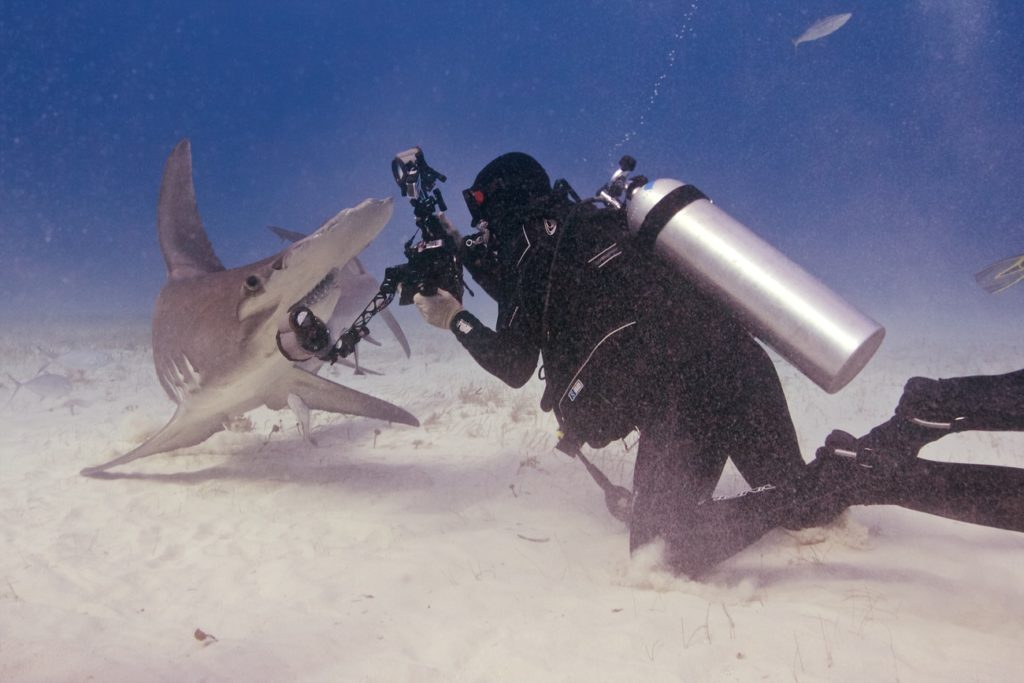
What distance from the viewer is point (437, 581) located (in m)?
3.11

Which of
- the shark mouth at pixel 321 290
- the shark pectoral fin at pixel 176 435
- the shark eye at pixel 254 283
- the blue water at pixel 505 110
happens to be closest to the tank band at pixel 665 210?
the shark mouth at pixel 321 290

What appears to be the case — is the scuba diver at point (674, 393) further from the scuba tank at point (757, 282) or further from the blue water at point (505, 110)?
the blue water at point (505, 110)

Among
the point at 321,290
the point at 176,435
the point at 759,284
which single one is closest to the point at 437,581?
the point at 321,290

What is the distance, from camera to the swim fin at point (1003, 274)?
12.4 ft

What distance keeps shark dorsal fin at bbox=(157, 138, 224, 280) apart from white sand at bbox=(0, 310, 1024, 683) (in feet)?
6.50

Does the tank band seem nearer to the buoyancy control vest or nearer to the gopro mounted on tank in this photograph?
the buoyancy control vest

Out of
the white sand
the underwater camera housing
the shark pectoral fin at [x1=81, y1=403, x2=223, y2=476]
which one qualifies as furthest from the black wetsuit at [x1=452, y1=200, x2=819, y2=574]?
the shark pectoral fin at [x1=81, y1=403, x2=223, y2=476]

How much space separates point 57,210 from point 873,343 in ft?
494

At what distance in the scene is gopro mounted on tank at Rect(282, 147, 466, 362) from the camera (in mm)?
3354

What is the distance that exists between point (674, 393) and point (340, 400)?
3224 mm

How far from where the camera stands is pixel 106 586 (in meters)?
3.13

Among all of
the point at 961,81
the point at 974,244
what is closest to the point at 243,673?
the point at 974,244

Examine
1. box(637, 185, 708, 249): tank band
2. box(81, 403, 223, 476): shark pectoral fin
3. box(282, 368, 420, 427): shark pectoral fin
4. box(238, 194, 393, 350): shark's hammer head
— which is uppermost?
box(238, 194, 393, 350): shark's hammer head

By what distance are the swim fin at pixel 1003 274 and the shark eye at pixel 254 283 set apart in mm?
5065
